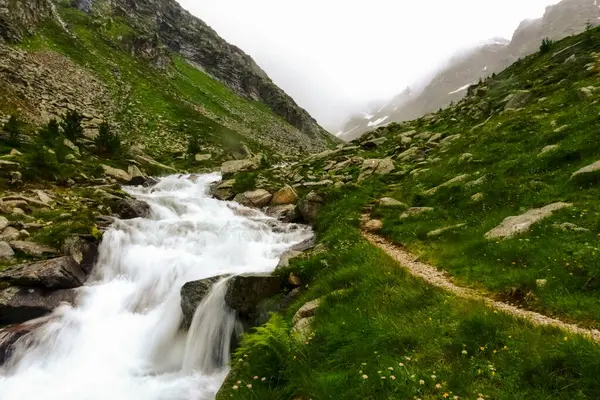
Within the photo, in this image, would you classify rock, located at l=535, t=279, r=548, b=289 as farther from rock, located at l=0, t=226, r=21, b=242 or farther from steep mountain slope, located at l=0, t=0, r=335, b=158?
steep mountain slope, located at l=0, t=0, r=335, b=158

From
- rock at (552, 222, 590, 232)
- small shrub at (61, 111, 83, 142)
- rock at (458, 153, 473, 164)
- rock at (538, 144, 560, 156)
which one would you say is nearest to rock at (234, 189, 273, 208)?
rock at (458, 153, 473, 164)

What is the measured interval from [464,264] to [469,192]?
5.60 meters

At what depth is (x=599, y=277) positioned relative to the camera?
22.8ft

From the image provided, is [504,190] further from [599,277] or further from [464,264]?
[599,277]

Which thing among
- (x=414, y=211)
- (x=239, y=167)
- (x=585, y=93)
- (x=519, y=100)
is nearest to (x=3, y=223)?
(x=414, y=211)

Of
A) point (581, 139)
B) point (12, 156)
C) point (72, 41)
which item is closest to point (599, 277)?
point (581, 139)

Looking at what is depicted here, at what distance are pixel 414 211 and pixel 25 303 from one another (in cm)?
1431

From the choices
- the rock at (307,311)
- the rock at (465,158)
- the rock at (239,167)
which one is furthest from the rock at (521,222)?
the rock at (239,167)

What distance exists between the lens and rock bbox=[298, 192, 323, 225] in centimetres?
2044

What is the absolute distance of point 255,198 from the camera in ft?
87.0

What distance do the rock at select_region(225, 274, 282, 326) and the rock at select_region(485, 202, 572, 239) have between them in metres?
6.59

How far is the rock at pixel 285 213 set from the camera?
21.4 meters

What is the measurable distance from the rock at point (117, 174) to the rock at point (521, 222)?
2538 centimetres

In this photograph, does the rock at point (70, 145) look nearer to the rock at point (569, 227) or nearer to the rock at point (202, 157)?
the rock at point (202, 157)
